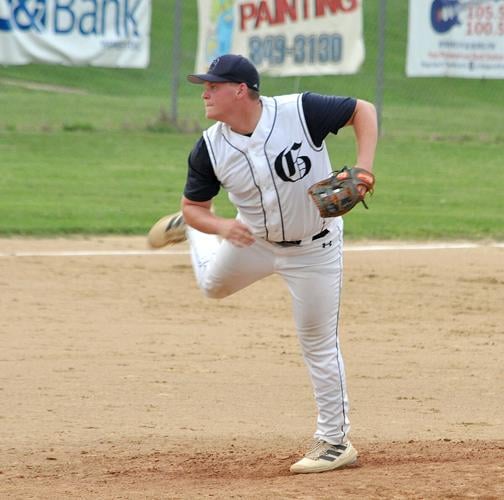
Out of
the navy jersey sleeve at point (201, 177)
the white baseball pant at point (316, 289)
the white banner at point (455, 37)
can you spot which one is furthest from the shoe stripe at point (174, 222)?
the white banner at point (455, 37)

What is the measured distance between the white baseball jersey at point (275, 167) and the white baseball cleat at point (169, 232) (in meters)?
1.06

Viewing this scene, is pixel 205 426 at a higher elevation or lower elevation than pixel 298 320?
lower

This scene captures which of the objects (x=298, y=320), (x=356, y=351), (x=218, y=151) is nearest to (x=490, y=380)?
(x=356, y=351)

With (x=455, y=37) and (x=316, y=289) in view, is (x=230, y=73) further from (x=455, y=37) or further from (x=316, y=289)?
(x=455, y=37)

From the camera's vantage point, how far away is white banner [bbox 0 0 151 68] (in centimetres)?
1870

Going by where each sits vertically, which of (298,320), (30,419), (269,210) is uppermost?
(269,210)

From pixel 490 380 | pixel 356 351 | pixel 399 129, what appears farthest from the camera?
pixel 399 129

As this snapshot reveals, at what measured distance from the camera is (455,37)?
1989 centimetres

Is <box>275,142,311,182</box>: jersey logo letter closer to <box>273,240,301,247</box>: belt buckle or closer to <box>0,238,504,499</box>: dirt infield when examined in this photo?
<box>273,240,301,247</box>: belt buckle

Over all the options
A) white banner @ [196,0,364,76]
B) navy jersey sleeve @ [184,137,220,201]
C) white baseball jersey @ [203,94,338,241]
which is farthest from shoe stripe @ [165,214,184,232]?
white banner @ [196,0,364,76]

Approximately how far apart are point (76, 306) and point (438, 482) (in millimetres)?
5123

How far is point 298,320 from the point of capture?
5637 millimetres

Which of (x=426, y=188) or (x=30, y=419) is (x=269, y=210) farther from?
(x=426, y=188)

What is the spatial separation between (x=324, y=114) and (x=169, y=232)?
1.46 m
